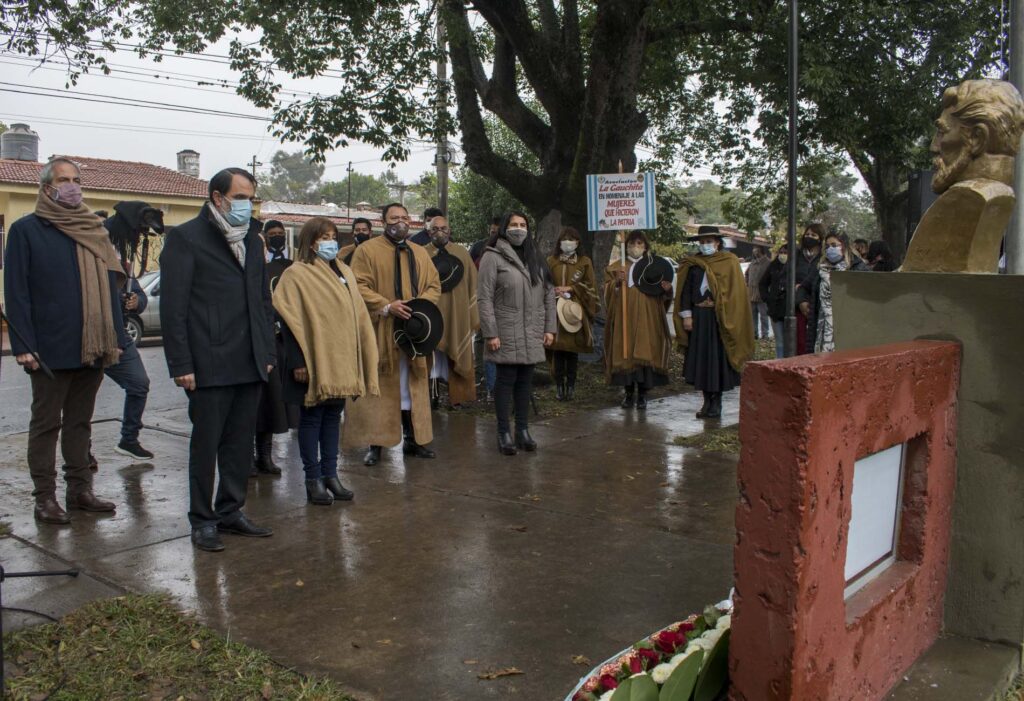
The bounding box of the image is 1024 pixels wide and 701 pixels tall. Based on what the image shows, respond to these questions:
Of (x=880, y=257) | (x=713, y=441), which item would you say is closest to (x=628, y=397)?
(x=713, y=441)

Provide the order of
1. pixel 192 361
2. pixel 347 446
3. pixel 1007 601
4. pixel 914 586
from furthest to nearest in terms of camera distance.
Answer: pixel 347 446
pixel 192 361
pixel 1007 601
pixel 914 586

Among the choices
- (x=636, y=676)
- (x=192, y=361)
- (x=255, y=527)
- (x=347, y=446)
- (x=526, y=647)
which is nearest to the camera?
(x=636, y=676)

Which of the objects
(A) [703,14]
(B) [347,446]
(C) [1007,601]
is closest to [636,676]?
(C) [1007,601]

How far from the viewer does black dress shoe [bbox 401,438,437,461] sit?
24.1ft

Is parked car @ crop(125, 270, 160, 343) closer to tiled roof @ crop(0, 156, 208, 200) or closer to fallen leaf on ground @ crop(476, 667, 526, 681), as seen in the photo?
tiled roof @ crop(0, 156, 208, 200)

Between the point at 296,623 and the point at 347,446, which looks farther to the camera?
the point at 347,446

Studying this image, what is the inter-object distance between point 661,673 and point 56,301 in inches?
158

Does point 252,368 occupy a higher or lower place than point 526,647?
higher

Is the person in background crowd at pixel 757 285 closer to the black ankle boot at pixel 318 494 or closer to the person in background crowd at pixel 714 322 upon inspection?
the person in background crowd at pixel 714 322

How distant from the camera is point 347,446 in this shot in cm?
703

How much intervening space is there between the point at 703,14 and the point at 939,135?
903 centimetres

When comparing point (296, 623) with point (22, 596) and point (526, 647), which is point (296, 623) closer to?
point (526, 647)

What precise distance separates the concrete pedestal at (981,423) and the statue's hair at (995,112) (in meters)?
0.56

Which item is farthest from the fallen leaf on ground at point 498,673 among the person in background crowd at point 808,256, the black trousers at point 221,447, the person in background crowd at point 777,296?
the person in background crowd at point 777,296
